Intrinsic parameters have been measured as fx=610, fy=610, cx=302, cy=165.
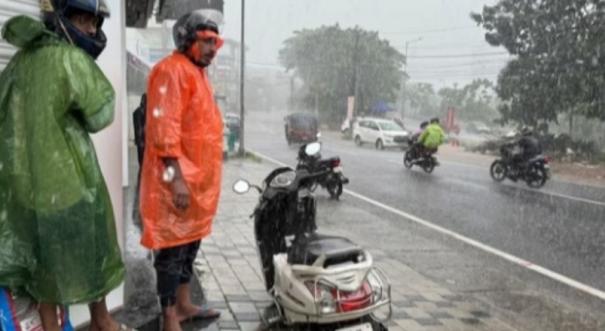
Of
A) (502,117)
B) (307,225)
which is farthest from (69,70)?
(502,117)

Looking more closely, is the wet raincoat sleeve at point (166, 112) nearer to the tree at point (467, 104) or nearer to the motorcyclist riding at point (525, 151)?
A: the motorcyclist riding at point (525, 151)

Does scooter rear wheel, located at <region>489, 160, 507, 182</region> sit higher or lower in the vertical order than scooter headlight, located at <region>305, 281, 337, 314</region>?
lower

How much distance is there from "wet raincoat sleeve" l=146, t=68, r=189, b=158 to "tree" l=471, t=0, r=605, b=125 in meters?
20.7

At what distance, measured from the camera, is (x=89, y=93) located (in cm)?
248

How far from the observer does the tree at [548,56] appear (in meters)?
21.4

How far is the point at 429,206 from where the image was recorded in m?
10.5

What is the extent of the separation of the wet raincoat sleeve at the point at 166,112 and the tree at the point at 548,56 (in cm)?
2067

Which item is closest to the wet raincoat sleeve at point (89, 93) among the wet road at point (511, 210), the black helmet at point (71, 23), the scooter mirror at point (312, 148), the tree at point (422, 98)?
the black helmet at point (71, 23)

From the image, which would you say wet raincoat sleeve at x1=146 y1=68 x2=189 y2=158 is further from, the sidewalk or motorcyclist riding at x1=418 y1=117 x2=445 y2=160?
motorcyclist riding at x1=418 y1=117 x2=445 y2=160

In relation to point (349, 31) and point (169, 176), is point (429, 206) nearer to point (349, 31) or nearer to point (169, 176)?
point (169, 176)

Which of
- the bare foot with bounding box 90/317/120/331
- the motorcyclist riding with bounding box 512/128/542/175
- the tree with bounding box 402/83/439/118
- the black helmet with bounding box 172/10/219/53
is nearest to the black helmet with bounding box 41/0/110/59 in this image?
the black helmet with bounding box 172/10/219/53

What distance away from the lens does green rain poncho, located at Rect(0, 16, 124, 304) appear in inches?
94.2

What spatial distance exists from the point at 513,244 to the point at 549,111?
60.1ft

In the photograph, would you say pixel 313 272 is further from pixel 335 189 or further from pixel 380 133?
pixel 380 133
